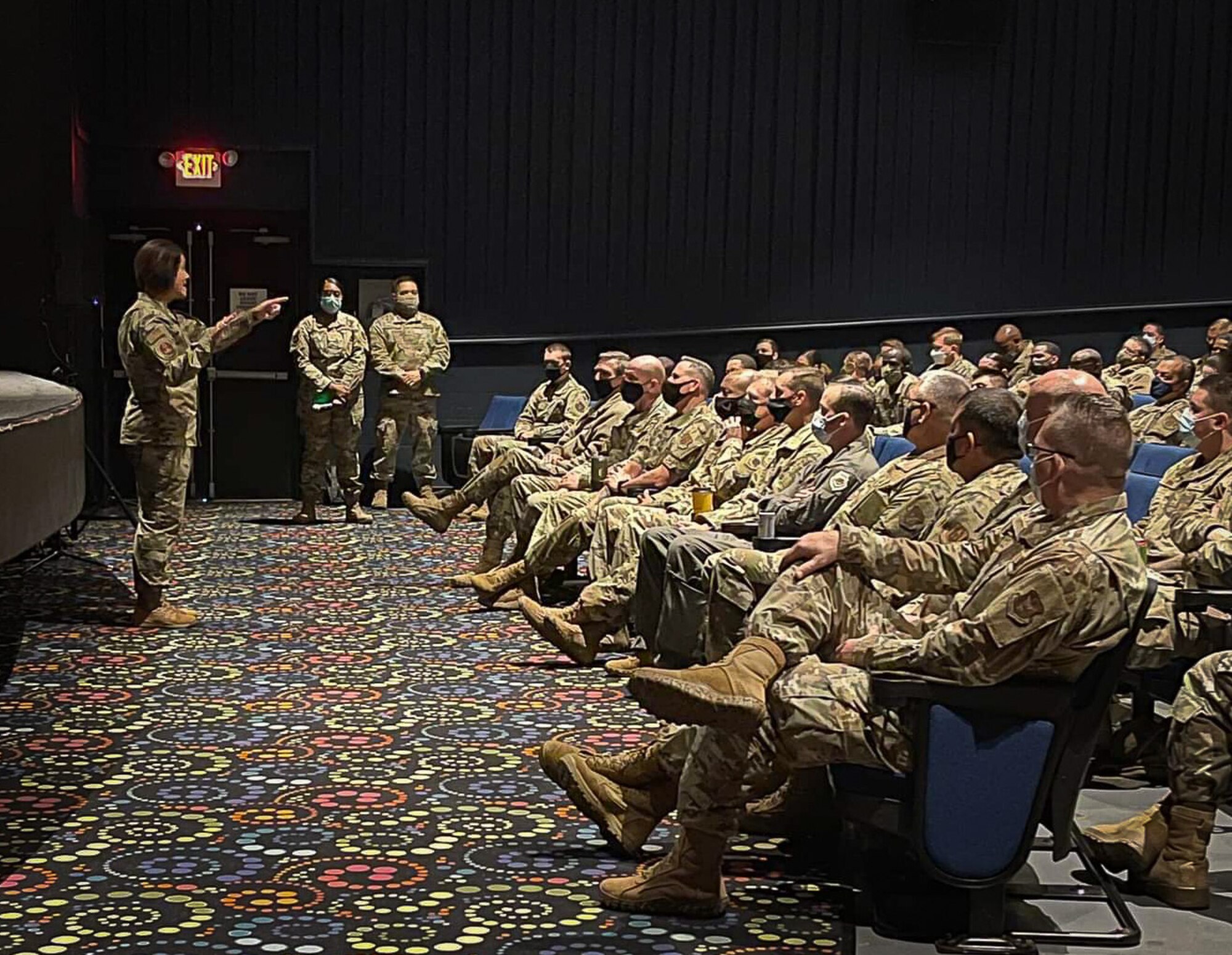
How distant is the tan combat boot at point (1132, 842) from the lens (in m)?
4.07

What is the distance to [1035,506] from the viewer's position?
12.9 feet

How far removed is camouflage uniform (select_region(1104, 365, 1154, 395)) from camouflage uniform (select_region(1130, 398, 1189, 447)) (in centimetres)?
253

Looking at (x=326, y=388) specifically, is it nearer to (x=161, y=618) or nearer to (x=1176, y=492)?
(x=161, y=618)

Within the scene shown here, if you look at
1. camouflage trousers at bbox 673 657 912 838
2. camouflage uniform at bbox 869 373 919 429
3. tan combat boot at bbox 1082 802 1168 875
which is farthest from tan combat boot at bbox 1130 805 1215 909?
camouflage uniform at bbox 869 373 919 429

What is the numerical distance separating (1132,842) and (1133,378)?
30.3 ft

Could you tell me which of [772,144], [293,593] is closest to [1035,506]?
[293,593]

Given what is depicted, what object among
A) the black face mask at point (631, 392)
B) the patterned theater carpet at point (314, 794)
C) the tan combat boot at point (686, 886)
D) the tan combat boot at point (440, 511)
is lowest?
the patterned theater carpet at point (314, 794)

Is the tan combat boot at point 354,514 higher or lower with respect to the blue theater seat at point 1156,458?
lower

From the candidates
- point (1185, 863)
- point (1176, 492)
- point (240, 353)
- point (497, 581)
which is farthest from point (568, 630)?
point (240, 353)

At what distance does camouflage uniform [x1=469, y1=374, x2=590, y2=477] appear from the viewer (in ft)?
35.6

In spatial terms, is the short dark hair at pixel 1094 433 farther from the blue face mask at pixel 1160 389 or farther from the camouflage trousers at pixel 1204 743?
the blue face mask at pixel 1160 389

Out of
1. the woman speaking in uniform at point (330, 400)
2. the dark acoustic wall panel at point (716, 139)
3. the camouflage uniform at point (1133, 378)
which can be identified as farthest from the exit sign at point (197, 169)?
the camouflage uniform at point (1133, 378)

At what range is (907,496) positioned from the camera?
198 inches

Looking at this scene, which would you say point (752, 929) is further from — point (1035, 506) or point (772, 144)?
point (772, 144)
